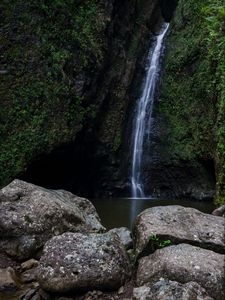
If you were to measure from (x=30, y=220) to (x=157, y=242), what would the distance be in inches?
97.3

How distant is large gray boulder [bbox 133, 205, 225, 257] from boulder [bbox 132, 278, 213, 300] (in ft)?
3.22

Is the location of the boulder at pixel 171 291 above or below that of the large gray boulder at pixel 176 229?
below

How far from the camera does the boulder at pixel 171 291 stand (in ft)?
17.9

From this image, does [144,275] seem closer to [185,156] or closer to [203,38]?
[185,156]

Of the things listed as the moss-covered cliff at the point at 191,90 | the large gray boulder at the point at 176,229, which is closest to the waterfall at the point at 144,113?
the moss-covered cliff at the point at 191,90

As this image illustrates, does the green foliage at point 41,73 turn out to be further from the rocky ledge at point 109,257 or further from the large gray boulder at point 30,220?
the rocky ledge at point 109,257

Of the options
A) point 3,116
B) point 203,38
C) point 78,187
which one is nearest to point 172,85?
point 203,38

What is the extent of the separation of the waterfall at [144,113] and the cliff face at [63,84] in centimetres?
72

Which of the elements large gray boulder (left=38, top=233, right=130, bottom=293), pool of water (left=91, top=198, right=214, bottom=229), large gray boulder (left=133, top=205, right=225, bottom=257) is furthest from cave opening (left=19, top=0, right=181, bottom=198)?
large gray boulder (left=38, top=233, right=130, bottom=293)

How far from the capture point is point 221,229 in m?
7.10

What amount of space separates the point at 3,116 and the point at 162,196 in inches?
258

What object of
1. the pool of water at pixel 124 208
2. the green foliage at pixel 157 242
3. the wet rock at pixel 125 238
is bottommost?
the pool of water at pixel 124 208

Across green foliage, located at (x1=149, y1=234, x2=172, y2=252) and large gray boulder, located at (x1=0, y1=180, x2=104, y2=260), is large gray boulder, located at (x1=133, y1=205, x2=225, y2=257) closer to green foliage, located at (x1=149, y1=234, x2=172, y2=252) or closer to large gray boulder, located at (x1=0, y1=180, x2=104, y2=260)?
green foliage, located at (x1=149, y1=234, x2=172, y2=252)

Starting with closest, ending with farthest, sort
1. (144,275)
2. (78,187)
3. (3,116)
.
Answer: (144,275) < (3,116) < (78,187)
